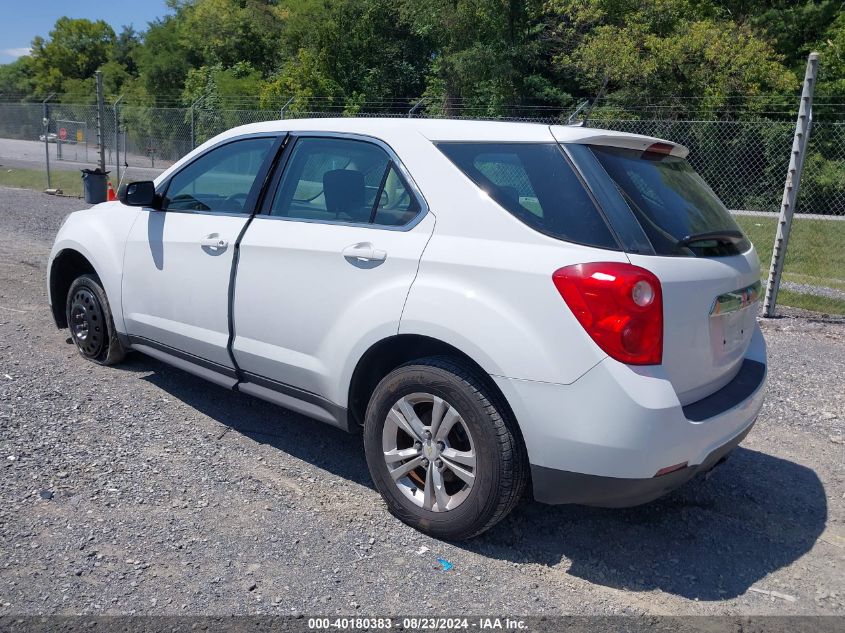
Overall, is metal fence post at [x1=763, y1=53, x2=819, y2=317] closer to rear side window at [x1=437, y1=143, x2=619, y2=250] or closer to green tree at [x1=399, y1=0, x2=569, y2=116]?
rear side window at [x1=437, y1=143, x2=619, y2=250]

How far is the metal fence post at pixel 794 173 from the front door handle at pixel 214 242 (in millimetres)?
6123

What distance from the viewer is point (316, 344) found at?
3684 millimetres

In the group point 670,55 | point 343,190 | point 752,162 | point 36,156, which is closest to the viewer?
point 343,190

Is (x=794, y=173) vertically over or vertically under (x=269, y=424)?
over

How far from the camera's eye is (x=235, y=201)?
435 cm

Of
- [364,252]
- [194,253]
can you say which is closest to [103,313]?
[194,253]

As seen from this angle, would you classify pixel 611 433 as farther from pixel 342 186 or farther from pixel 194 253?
pixel 194 253

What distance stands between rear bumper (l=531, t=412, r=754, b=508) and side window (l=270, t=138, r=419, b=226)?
4.34ft

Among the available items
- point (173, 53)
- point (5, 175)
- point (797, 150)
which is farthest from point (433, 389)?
point (173, 53)

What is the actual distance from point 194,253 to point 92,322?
55.0 inches

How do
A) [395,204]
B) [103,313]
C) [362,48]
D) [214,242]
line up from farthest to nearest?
1. [362,48]
2. [103,313]
3. [214,242]
4. [395,204]

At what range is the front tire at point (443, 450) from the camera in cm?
310

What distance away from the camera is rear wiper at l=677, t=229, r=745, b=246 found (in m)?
3.18

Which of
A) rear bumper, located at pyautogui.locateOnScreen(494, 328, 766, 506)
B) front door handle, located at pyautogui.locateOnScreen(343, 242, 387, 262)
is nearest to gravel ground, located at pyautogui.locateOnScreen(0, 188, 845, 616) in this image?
rear bumper, located at pyautogui.locateOnScreen(494, 328, 766, 506)
